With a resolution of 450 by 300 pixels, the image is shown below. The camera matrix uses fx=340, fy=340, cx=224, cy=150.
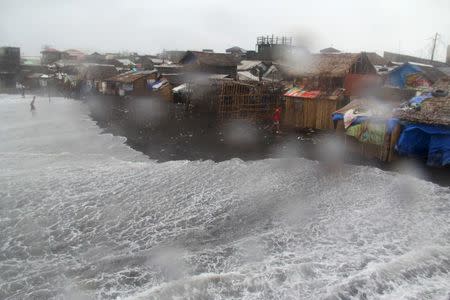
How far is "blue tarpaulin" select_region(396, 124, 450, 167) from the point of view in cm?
1510

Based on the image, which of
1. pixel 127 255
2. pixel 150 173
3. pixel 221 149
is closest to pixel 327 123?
pixel 221 149

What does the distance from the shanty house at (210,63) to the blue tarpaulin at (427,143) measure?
26.1 meters

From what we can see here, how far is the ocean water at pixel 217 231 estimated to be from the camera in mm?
8062

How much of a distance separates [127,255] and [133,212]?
259 centimetres

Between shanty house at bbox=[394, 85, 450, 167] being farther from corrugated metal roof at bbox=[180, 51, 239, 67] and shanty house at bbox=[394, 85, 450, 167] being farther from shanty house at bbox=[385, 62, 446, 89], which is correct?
corrugated metal roof at bbox=[180, 51, 239, 67]

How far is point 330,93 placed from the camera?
22.9 meters

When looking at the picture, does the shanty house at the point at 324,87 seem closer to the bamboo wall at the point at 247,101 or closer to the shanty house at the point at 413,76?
the shanty house at the point at 413,76

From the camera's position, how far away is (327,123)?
886 inches

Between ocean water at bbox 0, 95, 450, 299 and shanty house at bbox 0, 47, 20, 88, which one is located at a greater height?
shanty house at bbox 0, 47, 20, 88

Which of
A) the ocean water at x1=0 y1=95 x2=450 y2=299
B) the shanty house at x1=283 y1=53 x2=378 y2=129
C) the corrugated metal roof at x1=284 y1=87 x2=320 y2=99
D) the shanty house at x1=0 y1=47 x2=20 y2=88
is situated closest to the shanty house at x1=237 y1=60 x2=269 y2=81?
the shanty house at x1=283 y1=53 x2=378 y2=129

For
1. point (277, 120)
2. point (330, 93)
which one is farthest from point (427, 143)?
point (277, 120)

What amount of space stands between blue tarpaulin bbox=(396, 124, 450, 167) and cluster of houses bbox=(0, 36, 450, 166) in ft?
0.12

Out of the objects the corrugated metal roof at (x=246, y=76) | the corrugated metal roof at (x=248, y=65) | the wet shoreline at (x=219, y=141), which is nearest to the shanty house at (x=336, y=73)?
the wet shoreline at (x=219, y=141)

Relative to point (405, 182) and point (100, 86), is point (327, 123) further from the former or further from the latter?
point (100, 86)
